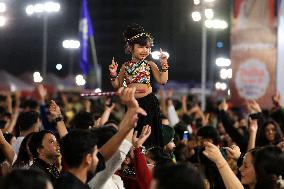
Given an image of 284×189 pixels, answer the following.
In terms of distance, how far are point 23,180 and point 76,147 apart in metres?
1.02

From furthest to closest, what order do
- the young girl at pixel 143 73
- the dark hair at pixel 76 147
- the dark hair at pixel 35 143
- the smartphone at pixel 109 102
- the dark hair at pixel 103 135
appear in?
the smartphone at pixel 109 102, the young girl at pixel 143 73, the dark hair at pixel 35 143, the dark hair at pixel 103 135, the dark hair at pixel 76 147

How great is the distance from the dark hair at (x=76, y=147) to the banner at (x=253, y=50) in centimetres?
1161

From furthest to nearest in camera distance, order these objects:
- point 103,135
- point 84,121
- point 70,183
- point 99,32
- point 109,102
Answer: point 99,32
point 109,102
point 84,121
point 103,135
point 70,183

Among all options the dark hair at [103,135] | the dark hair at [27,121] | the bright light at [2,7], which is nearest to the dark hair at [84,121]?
the dark hair at [27,121]

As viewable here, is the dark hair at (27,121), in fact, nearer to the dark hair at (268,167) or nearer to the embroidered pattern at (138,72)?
the embroidered pattern at (138,72)

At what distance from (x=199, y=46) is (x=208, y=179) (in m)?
50.1

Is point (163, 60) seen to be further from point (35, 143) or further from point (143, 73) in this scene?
point (35, 143)

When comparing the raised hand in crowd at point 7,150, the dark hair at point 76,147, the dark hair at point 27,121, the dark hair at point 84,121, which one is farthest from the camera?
the dark hair at point 27,121

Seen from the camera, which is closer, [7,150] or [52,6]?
[7,150]

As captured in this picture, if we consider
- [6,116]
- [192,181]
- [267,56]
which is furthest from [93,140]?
[267,56]

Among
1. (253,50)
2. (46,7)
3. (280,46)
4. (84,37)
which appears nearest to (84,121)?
(253,50)

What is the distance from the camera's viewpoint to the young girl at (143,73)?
752cm

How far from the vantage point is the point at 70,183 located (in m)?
4.96

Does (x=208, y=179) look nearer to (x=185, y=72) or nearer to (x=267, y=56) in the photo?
(x=267, y=56)
